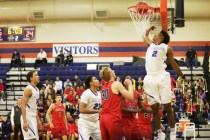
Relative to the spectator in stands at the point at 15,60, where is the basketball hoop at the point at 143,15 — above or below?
above

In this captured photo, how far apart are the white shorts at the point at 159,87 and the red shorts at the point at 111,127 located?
0.81m

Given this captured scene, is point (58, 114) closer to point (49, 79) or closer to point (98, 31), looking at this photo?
point (49, 79)

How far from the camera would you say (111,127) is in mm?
6547

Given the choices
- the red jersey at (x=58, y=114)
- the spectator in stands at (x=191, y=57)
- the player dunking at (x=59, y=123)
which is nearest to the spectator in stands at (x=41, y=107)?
the player dunking at (x=59, y=123)

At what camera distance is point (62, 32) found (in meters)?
23.6

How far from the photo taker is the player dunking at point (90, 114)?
7.96m

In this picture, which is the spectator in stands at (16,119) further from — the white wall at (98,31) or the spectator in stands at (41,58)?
the white wall at (98,31)

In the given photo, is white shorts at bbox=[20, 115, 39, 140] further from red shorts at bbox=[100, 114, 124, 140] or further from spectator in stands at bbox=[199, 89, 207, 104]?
spectator in stands at bbox=[199, 89, 207, 104]

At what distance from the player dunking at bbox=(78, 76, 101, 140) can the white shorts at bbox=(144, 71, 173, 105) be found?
1.44 metres

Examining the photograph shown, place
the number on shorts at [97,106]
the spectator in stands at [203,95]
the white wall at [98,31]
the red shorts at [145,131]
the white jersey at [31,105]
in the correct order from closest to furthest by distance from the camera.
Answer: the white jersey at [31,105], the number on shorts at [97,106], the red shorts at [145,131], the spectator in stands at [203,95], the white wall at [98,31]

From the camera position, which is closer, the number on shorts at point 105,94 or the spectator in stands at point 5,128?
the number on shorts at point 105,94

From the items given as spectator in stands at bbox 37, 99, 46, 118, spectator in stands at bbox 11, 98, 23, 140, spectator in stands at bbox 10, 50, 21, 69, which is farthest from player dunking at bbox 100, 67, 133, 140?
spectator in stands at bbox 10, 50, 21, 69

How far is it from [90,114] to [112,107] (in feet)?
4.91

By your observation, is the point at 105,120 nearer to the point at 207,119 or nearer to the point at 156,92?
the point at 156,92
